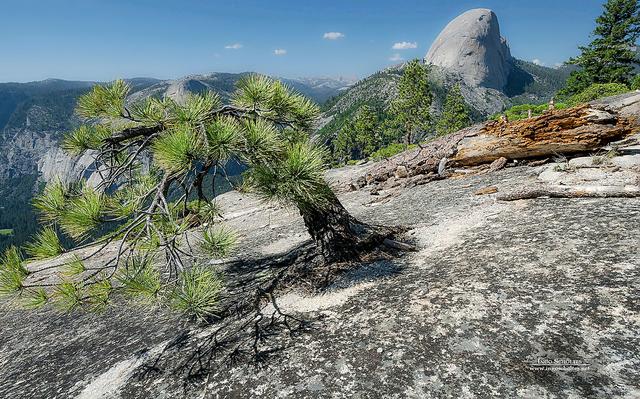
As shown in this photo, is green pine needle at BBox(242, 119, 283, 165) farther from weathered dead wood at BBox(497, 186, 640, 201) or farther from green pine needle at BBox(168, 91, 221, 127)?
weathered dead wood at BBox(497, 186, 640, 201)

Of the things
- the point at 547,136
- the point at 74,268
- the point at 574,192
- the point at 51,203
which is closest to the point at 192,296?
the point at 74,268

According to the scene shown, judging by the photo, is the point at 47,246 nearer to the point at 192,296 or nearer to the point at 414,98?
the point at 192,296

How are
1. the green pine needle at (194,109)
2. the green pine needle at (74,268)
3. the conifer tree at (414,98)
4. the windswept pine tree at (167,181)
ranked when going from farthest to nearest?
the conifer tree at (414,98)
the green pine needle at (194,109)
the green pine needle at (74,268)
the windswept pine tree at (167,181)

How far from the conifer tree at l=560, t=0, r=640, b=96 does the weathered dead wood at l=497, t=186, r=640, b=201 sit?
59.5 meters

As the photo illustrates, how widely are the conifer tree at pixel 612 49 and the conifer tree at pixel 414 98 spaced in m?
25.6

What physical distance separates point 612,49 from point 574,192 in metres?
64.7

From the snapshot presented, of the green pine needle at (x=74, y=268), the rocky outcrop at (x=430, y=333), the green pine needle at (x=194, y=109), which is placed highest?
the green pine needle at (x=194, y=109)

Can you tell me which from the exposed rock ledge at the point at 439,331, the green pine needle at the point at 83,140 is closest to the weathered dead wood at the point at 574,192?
the exposed rock ledge at the point at 439,331

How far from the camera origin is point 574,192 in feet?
29.0

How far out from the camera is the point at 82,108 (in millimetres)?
6566

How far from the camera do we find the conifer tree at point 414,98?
5022cm

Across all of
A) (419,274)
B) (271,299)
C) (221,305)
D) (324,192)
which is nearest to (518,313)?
(419,274)

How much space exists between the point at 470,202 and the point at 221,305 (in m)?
7.36

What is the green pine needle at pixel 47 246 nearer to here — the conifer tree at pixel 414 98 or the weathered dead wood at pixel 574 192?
the weathered dead wood at pixel 574 192
